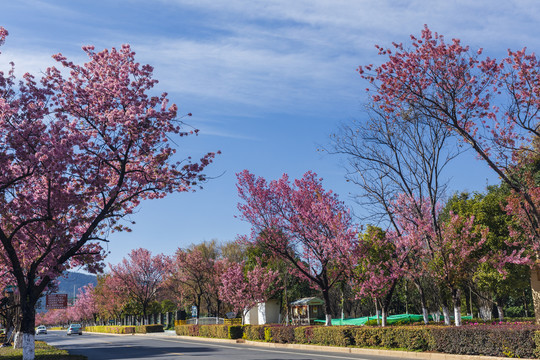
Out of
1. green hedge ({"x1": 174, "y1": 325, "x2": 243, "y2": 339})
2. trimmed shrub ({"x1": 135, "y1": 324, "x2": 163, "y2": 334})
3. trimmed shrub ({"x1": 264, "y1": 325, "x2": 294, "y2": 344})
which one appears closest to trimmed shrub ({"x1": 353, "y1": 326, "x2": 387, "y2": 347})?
trimmed shrub ({"x1": 264, "y1": 325, "x2": 294, "y2": 344})

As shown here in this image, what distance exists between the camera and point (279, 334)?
28.7 metres

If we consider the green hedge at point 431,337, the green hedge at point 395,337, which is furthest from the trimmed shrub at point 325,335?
the green hedge at point 395,337

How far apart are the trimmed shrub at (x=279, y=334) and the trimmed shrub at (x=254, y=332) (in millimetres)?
677

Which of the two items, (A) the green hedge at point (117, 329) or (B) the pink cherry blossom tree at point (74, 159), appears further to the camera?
A: (A) the green hedge at point (117, 329)

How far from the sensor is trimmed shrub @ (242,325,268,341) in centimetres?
3109

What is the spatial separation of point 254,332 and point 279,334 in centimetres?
→ 376

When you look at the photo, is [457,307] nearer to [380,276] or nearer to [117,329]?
[380,276]

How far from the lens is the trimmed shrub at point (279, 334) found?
27.7 m

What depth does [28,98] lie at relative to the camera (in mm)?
14719

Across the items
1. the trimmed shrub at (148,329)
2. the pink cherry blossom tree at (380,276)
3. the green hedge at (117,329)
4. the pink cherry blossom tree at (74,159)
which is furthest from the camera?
the green hedge at (117,329)

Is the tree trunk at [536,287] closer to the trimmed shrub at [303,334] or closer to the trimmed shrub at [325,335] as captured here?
the trimmed shrub at [325,335]

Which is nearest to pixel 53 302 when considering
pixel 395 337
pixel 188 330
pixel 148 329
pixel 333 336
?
pixel 188 330

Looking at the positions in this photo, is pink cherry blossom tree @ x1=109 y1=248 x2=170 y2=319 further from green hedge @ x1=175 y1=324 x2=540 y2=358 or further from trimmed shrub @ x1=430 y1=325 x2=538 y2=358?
trimmed shrub @ x1=430 y1=325 x2=538 y2=358

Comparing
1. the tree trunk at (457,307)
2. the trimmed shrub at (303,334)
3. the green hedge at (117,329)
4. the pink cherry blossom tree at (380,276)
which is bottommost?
the green hedge at (117,329)
